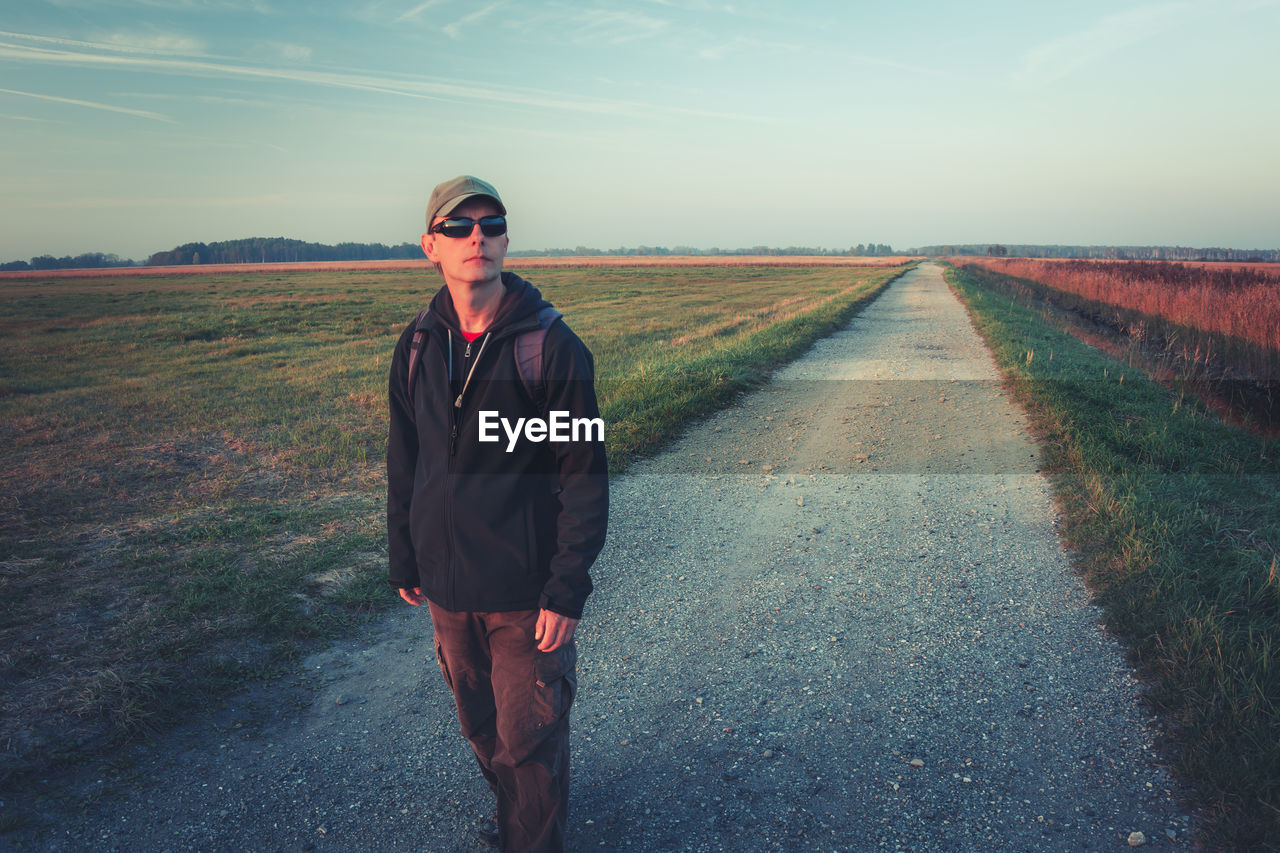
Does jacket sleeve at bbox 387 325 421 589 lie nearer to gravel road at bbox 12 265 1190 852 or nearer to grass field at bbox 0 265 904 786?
gravel road at bbox 12 265 1190 852

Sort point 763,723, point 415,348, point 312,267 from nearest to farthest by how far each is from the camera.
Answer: point 415,348, point 763,723, point 312,267

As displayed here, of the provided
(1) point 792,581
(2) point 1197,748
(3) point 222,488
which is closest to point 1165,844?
(2) point 1197,748

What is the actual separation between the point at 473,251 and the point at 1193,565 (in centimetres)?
479

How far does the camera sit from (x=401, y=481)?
7.72 ft

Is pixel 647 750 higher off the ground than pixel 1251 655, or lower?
lower

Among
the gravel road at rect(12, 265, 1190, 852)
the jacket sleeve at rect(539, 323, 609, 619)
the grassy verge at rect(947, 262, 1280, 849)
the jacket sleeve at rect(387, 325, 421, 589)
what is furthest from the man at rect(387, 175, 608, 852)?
the grassy verge at rect(947, 262, 1280, 849)

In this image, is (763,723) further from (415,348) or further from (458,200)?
(458,200)

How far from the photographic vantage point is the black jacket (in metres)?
2.04

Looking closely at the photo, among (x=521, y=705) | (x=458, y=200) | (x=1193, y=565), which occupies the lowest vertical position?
(x=1193, y=565)

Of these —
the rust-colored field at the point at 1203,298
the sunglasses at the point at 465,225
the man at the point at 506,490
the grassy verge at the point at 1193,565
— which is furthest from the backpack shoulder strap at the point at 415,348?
the rust-colored field at the point at 1203,298

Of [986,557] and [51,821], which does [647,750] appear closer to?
[51,821]

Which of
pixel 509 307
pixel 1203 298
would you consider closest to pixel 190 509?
pixel 509 307

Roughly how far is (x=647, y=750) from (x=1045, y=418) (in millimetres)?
7152

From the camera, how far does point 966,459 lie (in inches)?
270
